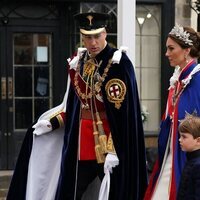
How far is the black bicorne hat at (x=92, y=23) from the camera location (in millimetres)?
3844

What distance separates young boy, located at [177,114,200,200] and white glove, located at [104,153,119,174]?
832 mm

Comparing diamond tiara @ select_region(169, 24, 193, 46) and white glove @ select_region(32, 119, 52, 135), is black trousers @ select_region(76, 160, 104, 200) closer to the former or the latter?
white glove @ select_region(32, 119, 52, 135)

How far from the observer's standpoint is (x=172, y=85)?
373cm

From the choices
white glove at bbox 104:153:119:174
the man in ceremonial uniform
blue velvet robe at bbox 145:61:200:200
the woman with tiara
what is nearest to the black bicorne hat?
the man in ceremonial uniform

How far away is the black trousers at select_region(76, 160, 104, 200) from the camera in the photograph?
13.1 feet

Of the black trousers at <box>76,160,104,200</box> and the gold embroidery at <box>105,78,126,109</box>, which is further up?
the gold embroidery at <box>105,78,126,109</box>

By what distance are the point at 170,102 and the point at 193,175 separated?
86cm

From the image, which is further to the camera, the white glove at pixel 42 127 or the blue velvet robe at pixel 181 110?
the white glove at pixel 42 127

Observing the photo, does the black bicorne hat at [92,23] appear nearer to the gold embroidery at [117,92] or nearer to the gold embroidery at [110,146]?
the gold embroidery at [117,92]

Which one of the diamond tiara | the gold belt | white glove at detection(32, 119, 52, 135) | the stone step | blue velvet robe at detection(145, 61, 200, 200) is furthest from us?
the stone step

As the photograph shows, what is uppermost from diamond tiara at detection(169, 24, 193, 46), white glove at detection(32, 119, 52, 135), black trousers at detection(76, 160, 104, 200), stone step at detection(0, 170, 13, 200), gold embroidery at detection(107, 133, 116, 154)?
diamond tiara at detection(169, 24, 193, 46)

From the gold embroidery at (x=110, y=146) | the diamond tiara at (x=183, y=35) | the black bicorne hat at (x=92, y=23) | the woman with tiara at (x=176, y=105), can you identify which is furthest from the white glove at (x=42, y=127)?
the diamond tiara at (x=183, y=35)

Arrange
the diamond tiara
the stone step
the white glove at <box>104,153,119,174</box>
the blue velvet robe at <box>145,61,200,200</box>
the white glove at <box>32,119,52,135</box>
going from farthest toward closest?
the stone step < the white glove at <box>32,119,52,135</box> < the white glove at <box>104,153,119,174</box> < the diamond tiara < the blue velvet robe at <box>145,61,200,200</box>

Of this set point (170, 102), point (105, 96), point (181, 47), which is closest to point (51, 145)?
point (105, 96)
